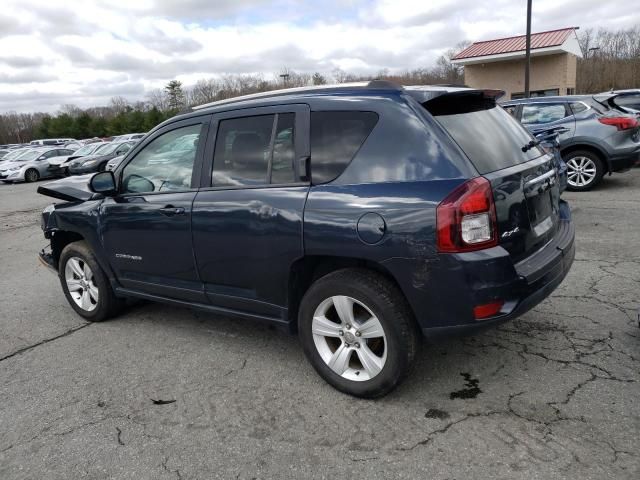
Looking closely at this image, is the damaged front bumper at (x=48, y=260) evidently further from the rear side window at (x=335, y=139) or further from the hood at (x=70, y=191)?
the rear side window at (x=335, y=139)

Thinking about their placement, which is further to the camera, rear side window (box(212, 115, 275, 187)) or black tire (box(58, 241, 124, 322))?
black tire (box(58, 241, 124, 322))

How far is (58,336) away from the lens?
4.66m

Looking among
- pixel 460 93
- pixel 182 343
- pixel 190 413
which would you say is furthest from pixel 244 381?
pixel 460 93

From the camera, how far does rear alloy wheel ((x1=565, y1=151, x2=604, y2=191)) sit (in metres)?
9.34

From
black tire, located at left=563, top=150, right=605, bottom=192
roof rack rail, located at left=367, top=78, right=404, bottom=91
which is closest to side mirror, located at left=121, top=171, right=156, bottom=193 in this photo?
roof rack rail, located at left=367, top=78, right=404, bottom=91

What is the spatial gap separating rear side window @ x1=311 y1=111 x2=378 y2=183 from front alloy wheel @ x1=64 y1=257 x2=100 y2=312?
2630 millimetres

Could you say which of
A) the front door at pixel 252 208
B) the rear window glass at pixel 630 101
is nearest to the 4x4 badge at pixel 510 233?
the front door at pixel 252 208

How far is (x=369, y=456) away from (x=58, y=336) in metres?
3.24

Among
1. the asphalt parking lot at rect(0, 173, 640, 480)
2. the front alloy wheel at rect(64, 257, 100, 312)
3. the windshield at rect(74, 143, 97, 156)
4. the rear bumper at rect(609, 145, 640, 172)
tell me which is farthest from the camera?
the windshield at rect(74, 143, 97, 156)

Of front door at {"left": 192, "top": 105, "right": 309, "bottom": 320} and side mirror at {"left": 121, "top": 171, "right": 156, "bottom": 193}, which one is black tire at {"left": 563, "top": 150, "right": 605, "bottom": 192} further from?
side mirror at {"left": 121, "top": 171, "right": 156, "bottom": 193}

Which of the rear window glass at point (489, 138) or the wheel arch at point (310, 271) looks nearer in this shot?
the rear window glass at point (489, 138)

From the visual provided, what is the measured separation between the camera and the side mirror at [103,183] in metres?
4.26

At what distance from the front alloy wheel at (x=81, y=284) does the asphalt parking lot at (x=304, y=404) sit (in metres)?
0.24

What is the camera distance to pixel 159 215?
395 cm
